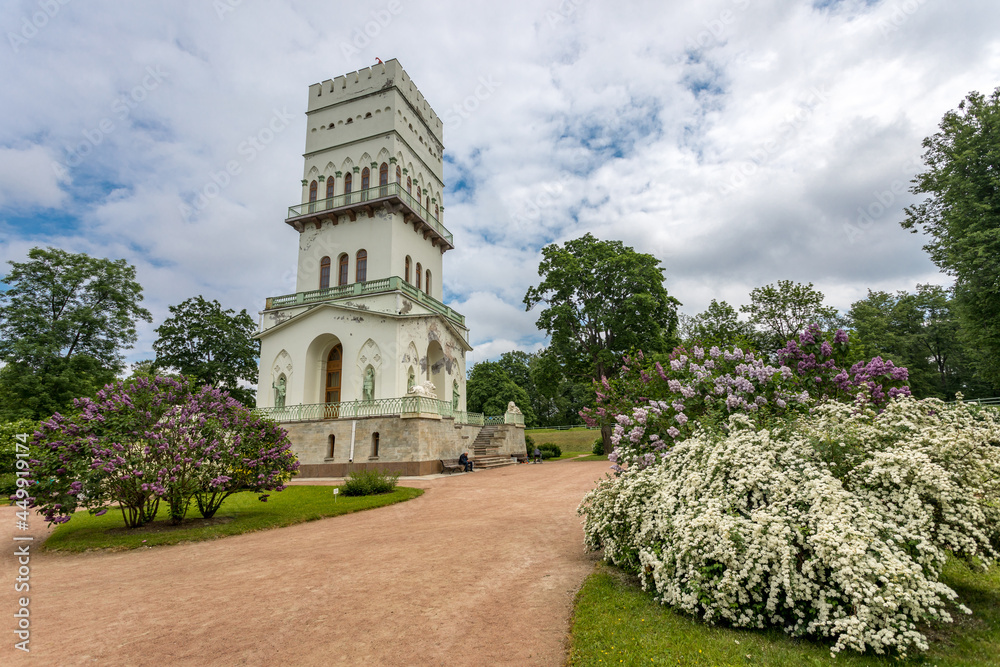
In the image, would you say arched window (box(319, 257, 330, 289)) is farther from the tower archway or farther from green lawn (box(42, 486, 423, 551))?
green lawn (box(42, 486, 423, 551))

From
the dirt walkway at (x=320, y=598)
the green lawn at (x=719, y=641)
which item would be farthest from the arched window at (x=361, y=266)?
the green lawn at (x=719, y=641)

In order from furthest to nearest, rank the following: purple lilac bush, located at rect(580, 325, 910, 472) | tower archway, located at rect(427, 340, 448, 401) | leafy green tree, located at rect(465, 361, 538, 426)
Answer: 1. leafy green tree, located at rect(465, 361, 538, 426)
2. tower archway, located at rect(427, 340, 448, 401)
3. purple lilac bush, located at rect(580, 325, 910, 472)

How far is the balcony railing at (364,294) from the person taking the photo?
85.9 ft

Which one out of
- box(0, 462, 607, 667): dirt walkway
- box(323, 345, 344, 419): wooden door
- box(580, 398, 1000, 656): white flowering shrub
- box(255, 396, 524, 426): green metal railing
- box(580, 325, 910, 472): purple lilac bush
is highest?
box(323, 345, 344, 419): wooden door

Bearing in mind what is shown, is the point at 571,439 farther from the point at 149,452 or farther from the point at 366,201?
the point at 149,452

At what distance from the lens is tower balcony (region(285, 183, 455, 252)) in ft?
95.9

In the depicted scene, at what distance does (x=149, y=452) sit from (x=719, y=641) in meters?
10.2

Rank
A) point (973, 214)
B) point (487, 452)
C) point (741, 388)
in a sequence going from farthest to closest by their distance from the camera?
1. point (487, 452)
2. point (973, 214)
3. point (741, 388)

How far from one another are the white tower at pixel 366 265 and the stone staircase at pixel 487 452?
2.45 meters

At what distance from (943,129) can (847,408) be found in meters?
25.8

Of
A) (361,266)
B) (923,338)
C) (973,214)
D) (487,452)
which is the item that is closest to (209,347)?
(361,266)

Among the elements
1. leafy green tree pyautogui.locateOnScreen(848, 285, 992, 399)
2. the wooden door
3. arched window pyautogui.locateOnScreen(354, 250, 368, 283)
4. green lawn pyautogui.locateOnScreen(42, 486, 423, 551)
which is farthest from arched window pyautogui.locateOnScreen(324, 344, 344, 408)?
leafy green tree pyautogui.locateOnScreen(848, 285, 992, 399)

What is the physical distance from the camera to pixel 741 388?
684 centimetres

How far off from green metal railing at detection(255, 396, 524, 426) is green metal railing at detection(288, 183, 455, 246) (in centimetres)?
1247
